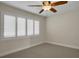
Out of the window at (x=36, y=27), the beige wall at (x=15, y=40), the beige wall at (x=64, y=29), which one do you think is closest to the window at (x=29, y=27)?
the beige wall at (x=15, y=40)

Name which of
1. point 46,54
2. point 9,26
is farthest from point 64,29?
point 9,26

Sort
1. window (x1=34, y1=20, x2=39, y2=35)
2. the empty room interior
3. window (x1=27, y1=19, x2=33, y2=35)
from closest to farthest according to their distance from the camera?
the empty room interior, window (x1=27, y1=19, x2=33, y2=35), window (x1=34, y1=20, x2=39, y2=35)

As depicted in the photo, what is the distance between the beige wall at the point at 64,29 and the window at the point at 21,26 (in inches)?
105

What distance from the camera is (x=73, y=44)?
5.71m

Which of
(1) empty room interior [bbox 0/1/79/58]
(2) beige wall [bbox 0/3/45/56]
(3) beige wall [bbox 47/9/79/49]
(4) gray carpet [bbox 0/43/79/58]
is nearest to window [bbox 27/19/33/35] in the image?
(1) empty room interior [bbox 0/1/79/58]

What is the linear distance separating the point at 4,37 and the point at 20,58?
1.31m

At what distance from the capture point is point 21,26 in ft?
17.4

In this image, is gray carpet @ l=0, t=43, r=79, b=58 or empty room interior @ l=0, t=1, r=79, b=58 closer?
gray carpet @ l=0, t=43, r=79, b=58

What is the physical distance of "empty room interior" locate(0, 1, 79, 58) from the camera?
402 cm

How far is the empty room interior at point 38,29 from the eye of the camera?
158 inches

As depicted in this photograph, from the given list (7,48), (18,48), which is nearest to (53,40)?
(18,48)

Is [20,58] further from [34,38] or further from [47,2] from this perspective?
[34,38]

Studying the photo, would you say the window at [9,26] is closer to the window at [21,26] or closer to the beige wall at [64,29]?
the window at [21,26]

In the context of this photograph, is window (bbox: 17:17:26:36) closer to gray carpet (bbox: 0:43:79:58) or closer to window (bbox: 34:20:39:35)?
gray carpet (bbox: 0:43:79:58)
